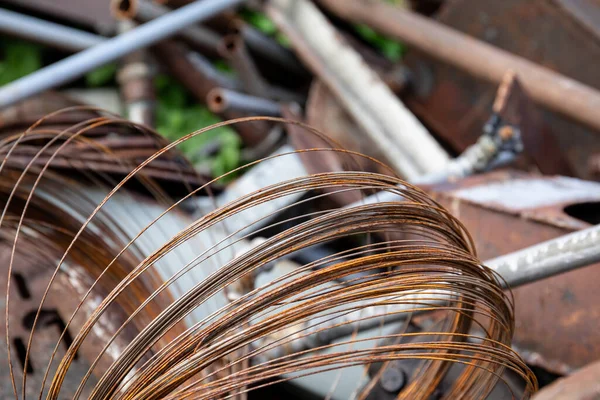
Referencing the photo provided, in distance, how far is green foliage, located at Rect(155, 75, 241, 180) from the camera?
313 centimetres

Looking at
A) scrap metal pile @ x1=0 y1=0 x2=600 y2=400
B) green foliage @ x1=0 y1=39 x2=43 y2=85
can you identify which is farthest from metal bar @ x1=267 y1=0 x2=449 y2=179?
green foliage @ x1=0 y1=39 x2=43 y2=85

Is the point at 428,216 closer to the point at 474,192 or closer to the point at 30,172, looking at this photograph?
the point at 474,192

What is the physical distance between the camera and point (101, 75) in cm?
338

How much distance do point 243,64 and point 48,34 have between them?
2.97 feet

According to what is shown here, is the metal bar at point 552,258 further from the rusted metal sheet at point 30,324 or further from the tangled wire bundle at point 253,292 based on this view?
the rusted metal sheet at point 30,324

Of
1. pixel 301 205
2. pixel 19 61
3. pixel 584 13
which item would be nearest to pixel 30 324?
pixel 301 205

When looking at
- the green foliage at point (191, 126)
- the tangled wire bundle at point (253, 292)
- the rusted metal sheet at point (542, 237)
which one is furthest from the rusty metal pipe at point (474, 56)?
the tangled wire bundle at point (253, 292)

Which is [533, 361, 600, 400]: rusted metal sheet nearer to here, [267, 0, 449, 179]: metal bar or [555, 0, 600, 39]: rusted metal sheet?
[267, 0, 449, 179]: metal bar

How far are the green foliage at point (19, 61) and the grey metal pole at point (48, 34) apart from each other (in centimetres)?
23

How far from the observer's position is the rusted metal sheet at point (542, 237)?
1554 millimetres

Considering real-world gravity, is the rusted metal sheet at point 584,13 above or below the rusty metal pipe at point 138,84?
below

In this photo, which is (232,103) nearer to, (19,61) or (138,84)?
(138,84)

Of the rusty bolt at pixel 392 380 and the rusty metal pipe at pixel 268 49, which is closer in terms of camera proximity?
the rusty bolt at pixel 392 380

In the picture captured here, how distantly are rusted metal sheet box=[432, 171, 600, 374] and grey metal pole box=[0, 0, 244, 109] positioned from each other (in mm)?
1379
